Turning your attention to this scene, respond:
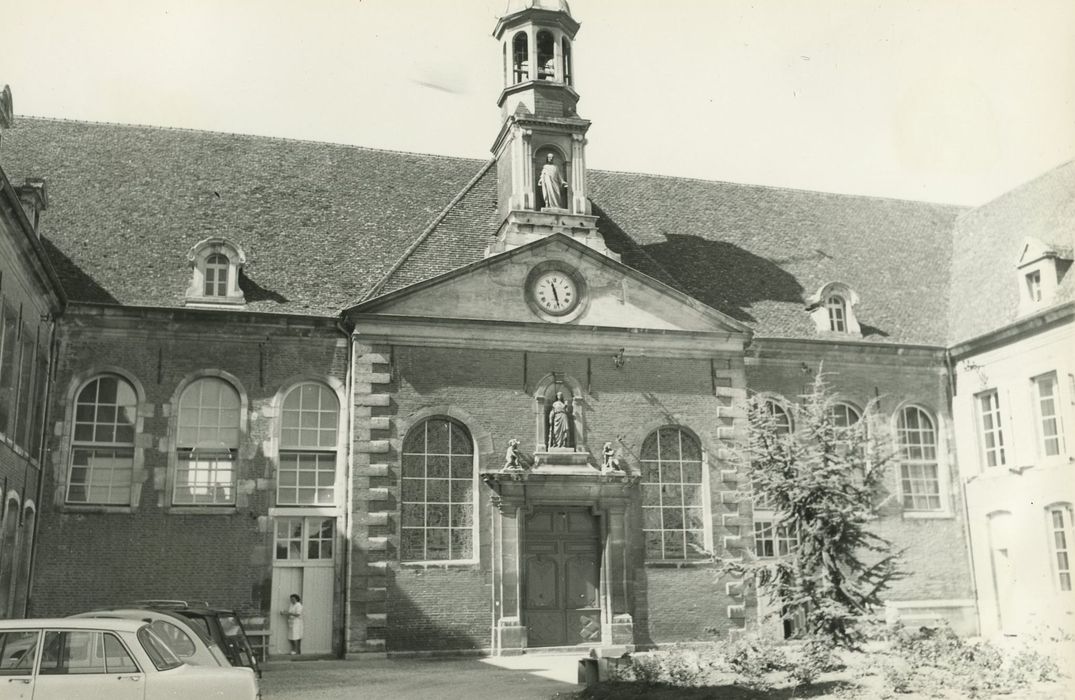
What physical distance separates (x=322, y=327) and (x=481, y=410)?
12.2 ft

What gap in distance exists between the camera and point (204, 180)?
25.5m

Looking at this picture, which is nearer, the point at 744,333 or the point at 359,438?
the point at 359,438

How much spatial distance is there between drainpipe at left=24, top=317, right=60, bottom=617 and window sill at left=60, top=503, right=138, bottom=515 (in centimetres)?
49

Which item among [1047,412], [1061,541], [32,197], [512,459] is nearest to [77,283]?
[32,197]

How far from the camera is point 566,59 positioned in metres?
25.5

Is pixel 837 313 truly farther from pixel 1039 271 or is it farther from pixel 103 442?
pixel 103 442

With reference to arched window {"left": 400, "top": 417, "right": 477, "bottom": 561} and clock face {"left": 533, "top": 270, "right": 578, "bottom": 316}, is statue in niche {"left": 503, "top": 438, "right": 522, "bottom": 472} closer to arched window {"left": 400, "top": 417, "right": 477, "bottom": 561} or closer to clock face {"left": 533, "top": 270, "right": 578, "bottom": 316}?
arched window {"left": 400, "top": 417, "right": 477, "bottom": 561}

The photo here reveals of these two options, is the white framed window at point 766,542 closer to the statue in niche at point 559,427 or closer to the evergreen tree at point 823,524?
the statue in niche at point 559,427

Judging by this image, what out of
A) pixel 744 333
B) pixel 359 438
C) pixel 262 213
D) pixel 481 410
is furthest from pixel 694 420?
pixel 262 213

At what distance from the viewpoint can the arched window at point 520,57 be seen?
83.8 feet

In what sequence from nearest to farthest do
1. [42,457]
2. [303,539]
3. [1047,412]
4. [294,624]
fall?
1. [42,457]
2. [294,624]
3. [303,539]
4. [1047,412]

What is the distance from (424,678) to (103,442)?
8521mm

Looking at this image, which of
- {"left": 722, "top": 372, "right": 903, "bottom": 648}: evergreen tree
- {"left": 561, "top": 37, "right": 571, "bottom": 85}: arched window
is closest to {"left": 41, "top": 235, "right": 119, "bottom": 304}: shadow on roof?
{"left": 561, "top": 37, "right": 571, "bottom": 85}: arched window

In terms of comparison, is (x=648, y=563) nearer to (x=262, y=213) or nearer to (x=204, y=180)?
(x=262, y=213)
